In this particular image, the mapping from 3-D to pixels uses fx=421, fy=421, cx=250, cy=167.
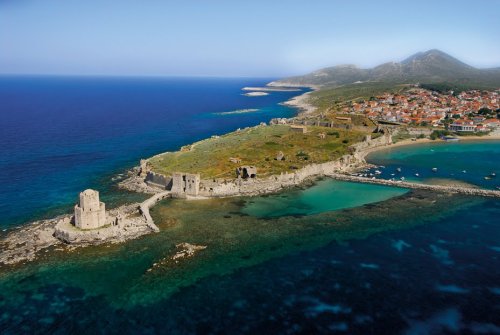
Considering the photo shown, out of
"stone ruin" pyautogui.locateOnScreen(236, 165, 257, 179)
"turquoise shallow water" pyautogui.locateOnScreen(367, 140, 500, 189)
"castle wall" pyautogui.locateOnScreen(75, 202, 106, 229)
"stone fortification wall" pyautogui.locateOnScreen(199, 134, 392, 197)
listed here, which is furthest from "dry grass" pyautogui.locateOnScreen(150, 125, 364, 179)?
"castle wall" pyautogui.locateOnScreen(75, 202, 106, 229)

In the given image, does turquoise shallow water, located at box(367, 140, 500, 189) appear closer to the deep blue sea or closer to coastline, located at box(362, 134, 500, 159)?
coastline, located at box(362, 134, 500, 159)

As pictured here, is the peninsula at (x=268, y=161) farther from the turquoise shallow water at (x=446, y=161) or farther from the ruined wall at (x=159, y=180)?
the turquoise shallow water at (x=446, y=161)

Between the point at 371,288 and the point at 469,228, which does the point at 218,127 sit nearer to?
the point at 469,228

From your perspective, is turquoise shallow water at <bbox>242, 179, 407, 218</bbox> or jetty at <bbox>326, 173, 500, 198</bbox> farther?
jetty at <bbox>326, 173, 500, 198</bbox>

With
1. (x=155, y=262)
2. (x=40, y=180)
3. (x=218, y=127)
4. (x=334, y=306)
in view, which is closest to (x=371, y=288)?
(x=334, y=306)

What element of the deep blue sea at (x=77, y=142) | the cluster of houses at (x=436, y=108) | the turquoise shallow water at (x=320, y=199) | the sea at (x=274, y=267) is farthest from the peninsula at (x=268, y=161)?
the deep blue sea at (x=77, y=142)

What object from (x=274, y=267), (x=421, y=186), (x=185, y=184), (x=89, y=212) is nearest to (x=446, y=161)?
(x=421, y=186)

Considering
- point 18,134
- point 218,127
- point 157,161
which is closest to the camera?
point 157,161
